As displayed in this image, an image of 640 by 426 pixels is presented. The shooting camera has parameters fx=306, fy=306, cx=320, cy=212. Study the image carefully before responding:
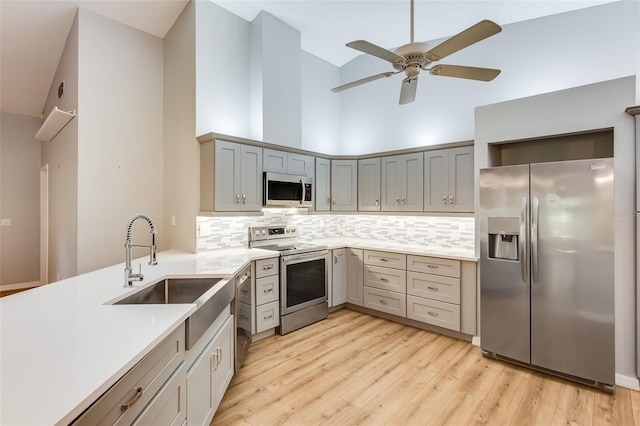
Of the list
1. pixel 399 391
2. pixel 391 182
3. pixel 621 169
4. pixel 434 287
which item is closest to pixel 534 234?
pixel 621 169

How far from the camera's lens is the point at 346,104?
5.28 metres

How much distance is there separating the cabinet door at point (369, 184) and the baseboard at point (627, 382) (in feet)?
9.45

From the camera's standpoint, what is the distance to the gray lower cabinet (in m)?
1.65

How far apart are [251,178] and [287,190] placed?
0.56m

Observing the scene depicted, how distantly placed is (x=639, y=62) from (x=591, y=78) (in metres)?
0.35

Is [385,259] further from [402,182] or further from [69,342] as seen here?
[69,342]

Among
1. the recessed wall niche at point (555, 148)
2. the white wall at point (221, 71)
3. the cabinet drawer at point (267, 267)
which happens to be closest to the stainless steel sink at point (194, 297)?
Result: the cabinet drawer at point (267, 267)

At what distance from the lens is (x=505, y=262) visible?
2898mm

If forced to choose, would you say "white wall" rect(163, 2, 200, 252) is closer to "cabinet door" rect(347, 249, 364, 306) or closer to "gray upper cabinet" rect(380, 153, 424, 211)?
"cabinet door" rect(347, 249, 364, 306)

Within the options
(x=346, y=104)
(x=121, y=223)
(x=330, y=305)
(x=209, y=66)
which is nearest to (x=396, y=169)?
(x=346, y=104)

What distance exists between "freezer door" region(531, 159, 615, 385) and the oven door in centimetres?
222

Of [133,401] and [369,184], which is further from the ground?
[369,184]

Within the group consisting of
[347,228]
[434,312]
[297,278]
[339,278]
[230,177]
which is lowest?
[434,312]

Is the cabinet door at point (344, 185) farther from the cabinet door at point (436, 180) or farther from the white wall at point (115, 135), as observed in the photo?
the white wall at point (115, 135)
